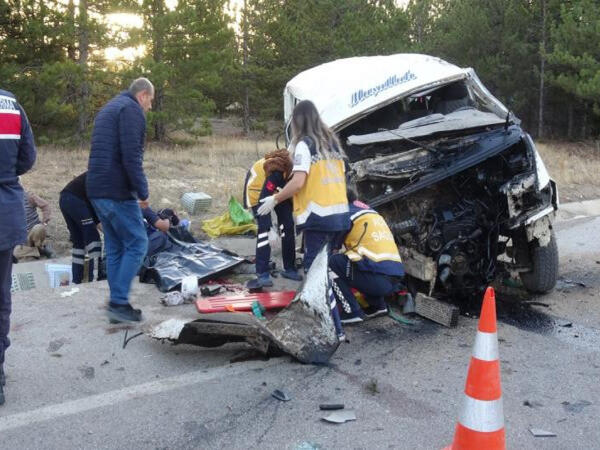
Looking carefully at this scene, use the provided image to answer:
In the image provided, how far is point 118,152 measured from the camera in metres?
4.56

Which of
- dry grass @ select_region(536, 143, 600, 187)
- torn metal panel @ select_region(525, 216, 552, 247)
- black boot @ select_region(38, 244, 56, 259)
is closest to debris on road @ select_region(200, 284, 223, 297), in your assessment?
torn metal panel @ select_region(525, 216, 552, 247)

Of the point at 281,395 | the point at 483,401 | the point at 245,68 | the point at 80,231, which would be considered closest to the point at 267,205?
the point at 80,231

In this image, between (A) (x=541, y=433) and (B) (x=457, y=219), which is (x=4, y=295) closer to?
(A) (x=541, y=433)

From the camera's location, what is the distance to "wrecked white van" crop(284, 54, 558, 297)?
548 cm

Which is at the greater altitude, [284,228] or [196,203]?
[284,228]

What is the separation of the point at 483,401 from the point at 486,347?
0.24 metres

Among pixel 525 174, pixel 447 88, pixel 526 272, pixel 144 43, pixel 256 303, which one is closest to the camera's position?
pixel 256 303

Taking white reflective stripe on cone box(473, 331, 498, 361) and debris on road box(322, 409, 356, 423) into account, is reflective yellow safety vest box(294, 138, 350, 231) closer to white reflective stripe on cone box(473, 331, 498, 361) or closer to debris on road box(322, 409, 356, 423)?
debris on road box(322, 409, 356, 423)

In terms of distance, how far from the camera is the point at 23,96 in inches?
627

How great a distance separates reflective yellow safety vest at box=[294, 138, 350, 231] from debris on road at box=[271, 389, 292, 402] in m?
1.59

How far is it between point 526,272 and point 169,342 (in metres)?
3.58

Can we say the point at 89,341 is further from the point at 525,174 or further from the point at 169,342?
the point at 525,174

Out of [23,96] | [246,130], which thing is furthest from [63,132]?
[246,130]

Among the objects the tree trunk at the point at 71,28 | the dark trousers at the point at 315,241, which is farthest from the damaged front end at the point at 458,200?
the tree trunk at the point at 71,28
